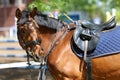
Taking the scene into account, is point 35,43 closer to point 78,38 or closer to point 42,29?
point 42,29

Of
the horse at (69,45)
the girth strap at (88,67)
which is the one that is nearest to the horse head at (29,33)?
the horse at (69,45)

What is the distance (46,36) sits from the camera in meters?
4.23

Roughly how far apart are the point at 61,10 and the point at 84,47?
4.40 meters

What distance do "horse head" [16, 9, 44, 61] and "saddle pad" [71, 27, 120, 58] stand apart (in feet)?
1.71

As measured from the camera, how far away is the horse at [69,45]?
4023 millimetres

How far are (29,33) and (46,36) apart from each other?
0.27 m

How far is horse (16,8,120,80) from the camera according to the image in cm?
402

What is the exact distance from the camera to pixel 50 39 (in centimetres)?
423

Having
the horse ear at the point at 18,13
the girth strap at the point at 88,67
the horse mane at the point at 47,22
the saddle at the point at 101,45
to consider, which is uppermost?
the horse ear at the point at 18,13

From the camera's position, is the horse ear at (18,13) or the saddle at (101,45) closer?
the saddle at (101,45)

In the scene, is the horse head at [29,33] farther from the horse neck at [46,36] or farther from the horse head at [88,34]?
the horse head at [88,34]

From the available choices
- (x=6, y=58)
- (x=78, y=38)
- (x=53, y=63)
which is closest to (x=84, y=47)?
(x=78, y=38)

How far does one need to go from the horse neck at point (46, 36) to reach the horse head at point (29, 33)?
8 centimetres

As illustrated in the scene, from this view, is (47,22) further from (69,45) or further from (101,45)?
(101,45)
